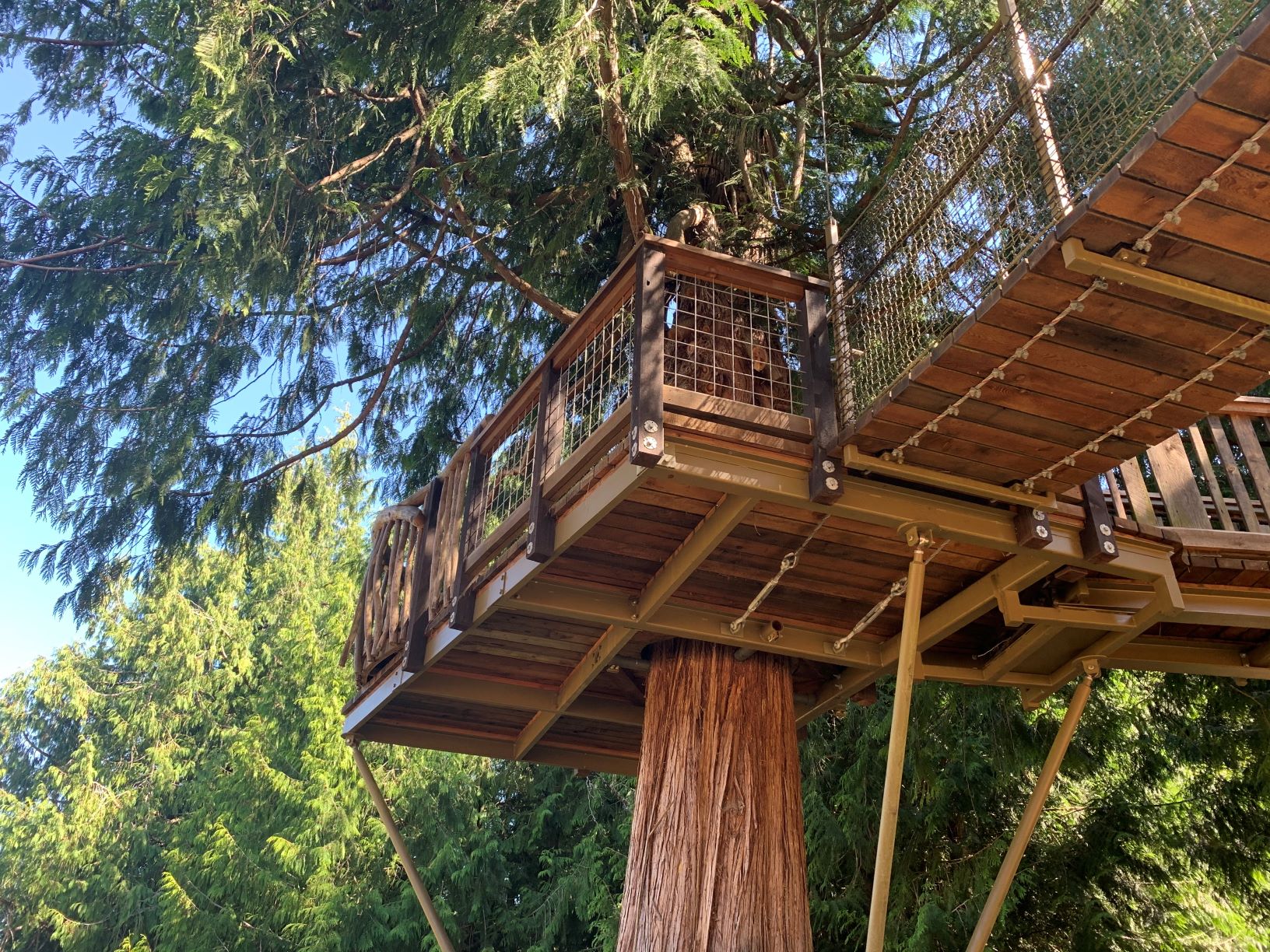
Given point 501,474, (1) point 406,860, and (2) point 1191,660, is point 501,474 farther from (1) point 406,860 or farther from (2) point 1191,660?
(2) point 1191,660

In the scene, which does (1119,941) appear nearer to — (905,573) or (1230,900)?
(1230,900)

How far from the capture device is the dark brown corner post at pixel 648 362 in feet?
10.5

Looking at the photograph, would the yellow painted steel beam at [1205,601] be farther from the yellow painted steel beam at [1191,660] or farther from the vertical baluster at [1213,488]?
the yellow painted steel beam at [1191,660]

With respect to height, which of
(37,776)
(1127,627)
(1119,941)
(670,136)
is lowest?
(1119,941)

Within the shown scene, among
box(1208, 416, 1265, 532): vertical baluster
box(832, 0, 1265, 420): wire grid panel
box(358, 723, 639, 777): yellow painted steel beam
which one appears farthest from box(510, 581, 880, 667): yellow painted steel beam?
box(1208, 416, 1265, 532): vertical baluster

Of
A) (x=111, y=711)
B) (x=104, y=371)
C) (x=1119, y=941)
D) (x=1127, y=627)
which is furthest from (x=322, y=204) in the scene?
(x=111, y=711)

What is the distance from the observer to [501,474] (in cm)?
479

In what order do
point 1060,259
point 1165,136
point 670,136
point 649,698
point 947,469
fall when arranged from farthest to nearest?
point 670,136
point 649,698
point 947,469
point 1060,259
point 1165,136

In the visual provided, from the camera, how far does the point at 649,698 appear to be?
4.47 meters

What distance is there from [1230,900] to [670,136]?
5563 mm

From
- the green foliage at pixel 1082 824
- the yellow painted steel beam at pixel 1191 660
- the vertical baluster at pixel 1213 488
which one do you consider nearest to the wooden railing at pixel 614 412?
the vertical baluster at pixel 1213 488

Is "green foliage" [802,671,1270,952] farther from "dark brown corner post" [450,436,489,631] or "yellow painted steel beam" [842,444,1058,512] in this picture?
"dark brown corner post" [450,436,489,631]

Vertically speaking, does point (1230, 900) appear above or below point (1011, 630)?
below

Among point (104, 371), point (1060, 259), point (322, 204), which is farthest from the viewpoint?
point (104, 371)
